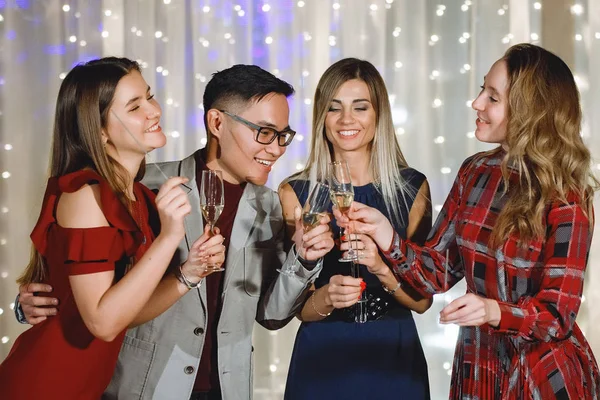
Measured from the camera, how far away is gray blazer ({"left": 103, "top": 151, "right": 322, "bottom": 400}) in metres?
2.20

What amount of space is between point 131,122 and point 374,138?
1.00 m

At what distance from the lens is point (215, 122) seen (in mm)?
2531

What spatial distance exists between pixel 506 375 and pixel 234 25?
9.60 ft

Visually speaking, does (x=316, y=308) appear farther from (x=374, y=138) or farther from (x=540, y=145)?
(x=540, y=145)

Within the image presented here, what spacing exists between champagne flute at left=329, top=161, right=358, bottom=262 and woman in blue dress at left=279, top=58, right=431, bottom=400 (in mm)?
118

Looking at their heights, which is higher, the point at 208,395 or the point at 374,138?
the point at 374,138

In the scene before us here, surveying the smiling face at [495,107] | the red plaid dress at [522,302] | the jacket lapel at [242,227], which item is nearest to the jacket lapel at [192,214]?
the jacket lapel at [242,227]

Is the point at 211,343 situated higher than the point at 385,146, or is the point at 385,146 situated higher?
the point at 385,146

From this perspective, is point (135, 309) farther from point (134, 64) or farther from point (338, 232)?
point (338, 232)

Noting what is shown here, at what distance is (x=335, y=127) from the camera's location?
266 cm

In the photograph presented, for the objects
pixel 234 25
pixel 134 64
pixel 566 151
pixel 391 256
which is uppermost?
pixel 234 25

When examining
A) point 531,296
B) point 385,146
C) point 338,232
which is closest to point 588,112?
point 385,146

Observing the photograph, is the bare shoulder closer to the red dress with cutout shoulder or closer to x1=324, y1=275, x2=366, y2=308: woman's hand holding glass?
the red dress with cutout shoulder

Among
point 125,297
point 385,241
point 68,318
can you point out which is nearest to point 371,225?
point 385,241
